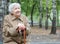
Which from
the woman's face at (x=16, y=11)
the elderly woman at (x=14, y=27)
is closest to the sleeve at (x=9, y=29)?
the elderly woman at (x=14, y=27)

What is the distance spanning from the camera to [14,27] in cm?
462

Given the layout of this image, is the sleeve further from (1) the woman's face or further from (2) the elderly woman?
(1) the woman's face

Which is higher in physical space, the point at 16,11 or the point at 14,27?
the point at 16,11

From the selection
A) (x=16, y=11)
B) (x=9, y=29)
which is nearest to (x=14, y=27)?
(x=9, y=29)

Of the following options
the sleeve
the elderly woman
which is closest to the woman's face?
the elderly woman

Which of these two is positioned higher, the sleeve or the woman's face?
the woman's face

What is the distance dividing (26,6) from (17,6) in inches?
1477

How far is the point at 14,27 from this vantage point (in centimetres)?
462

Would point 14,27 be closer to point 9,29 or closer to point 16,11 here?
point 9,29

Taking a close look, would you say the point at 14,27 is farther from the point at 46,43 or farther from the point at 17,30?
the point at 46,43

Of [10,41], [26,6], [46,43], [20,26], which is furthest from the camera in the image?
[26,6]

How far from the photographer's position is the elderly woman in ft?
15.1

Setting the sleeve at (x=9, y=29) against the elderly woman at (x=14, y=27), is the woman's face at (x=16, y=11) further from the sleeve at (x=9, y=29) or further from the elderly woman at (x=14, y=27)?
the sleeve at (x=9, y=29)

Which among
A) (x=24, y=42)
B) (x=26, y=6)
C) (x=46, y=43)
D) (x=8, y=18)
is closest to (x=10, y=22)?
(x=8, y=18)
